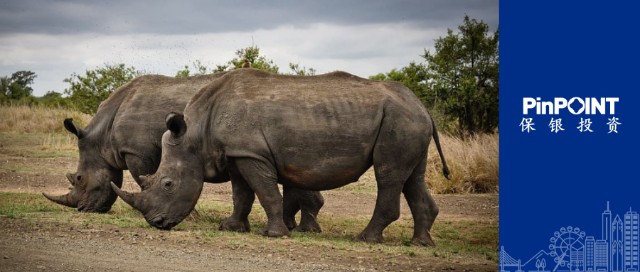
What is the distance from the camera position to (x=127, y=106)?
13914mm

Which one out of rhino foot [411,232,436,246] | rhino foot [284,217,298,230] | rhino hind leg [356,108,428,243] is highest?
rhino hind leg [356,108,428,243]

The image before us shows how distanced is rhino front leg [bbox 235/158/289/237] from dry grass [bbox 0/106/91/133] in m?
18.9

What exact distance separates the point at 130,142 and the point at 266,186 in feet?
8.55

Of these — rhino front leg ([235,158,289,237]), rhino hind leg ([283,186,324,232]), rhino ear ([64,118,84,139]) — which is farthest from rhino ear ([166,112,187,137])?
rhino ear ([64,118,84,139])

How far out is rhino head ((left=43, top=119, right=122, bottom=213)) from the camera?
556 inches

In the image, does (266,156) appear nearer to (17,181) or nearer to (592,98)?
(592,98)

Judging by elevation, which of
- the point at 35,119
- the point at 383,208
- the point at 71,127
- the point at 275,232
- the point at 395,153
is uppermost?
the point at 35,119

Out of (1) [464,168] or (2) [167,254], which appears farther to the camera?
(1) [464,168]

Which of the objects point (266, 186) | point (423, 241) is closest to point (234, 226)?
point (266, 186)

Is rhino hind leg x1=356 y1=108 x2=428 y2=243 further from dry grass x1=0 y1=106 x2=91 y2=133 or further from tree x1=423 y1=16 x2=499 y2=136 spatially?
dry grass x1=0 y1=106 x2=91 y2=133

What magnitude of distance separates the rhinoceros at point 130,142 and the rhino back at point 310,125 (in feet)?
5.38

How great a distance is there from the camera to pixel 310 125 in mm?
11883

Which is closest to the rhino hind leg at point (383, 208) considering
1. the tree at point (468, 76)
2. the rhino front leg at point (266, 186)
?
the rhino front leg at point (266, 186)

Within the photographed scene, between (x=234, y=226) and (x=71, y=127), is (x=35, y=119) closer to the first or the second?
(x=71, y=127)
